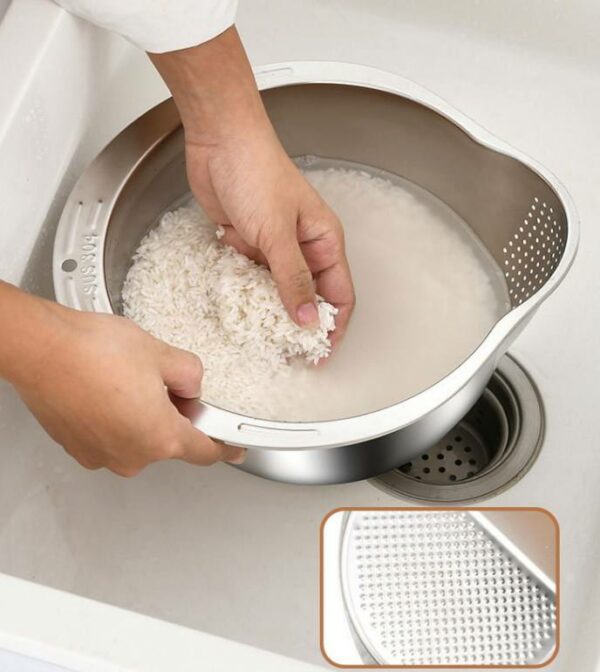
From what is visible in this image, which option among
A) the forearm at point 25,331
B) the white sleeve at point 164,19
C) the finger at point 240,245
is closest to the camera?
the forearm at point 25,331

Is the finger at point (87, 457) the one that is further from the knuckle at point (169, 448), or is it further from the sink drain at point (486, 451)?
the sink drain at point (486, 451)

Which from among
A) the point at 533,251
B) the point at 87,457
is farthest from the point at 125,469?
the point at 533,251

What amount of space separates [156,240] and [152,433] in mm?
261

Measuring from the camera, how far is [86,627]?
0.58m

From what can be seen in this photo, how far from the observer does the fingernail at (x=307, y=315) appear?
78cm

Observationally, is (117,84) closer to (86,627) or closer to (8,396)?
(8,396)

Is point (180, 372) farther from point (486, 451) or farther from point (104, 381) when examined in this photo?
point (486, 451)

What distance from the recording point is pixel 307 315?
0.78 metres

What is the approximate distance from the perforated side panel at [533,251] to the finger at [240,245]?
0.72 feet

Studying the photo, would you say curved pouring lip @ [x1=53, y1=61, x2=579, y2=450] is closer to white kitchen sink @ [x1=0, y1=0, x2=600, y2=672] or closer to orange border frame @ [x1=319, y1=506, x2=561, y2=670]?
white kitchen sink @ [x1=0, y1=0, x2=600, y2=672]

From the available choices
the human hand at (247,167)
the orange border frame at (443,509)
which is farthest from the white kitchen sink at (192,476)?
the human hand at (247,167)

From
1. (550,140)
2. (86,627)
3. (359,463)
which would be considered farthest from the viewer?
(550,140)

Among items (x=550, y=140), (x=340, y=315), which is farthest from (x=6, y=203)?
(x=550, y=140)

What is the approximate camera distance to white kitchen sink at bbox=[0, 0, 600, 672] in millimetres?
775
